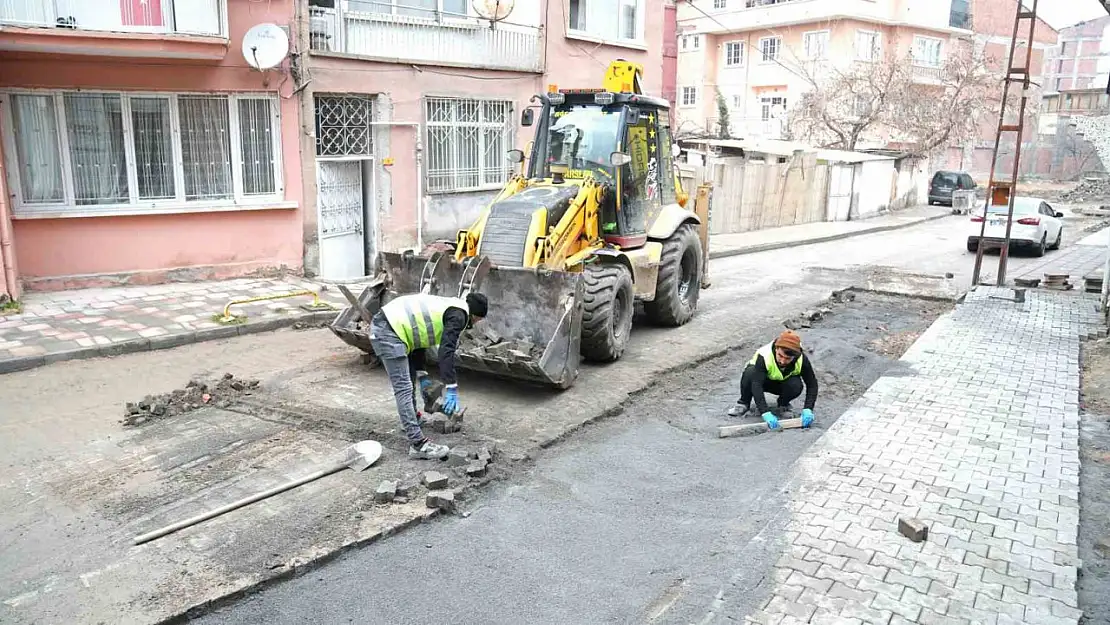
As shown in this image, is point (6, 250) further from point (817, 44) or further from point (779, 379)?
point (817, 44)

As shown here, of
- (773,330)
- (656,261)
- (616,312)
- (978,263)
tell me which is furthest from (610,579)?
(978,263)

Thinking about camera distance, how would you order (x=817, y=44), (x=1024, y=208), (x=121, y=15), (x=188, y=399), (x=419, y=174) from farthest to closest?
1. (x=817, y=44)
2. (x=1024, y=208)
3. (x=419, y=174)
4. (x=121, y=15)
5. (x=188, y=399)

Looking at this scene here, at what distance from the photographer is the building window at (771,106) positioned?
3869 centimetres

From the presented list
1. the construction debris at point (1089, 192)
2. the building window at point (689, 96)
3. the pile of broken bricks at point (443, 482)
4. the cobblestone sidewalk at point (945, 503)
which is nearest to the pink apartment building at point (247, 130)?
the pile of broken bricks at point (443, 482)

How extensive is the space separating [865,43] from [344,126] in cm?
3062

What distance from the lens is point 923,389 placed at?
8180mm

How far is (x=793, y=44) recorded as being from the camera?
38.6m

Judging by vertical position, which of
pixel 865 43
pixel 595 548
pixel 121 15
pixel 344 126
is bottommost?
pixel 595 548

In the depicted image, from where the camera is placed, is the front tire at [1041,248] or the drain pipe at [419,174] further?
the front tire at [1041,248]

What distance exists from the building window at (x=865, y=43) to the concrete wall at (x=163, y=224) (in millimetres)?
30714

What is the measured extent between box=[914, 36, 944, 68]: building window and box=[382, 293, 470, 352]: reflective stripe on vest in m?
38.9

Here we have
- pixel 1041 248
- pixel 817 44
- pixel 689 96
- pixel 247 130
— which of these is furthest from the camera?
pixel 689 96

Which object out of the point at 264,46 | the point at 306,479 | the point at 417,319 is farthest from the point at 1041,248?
the point at 306,479

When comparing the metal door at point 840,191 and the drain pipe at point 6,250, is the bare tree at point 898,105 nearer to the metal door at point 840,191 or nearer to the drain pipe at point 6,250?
the metal door at point 840,191
